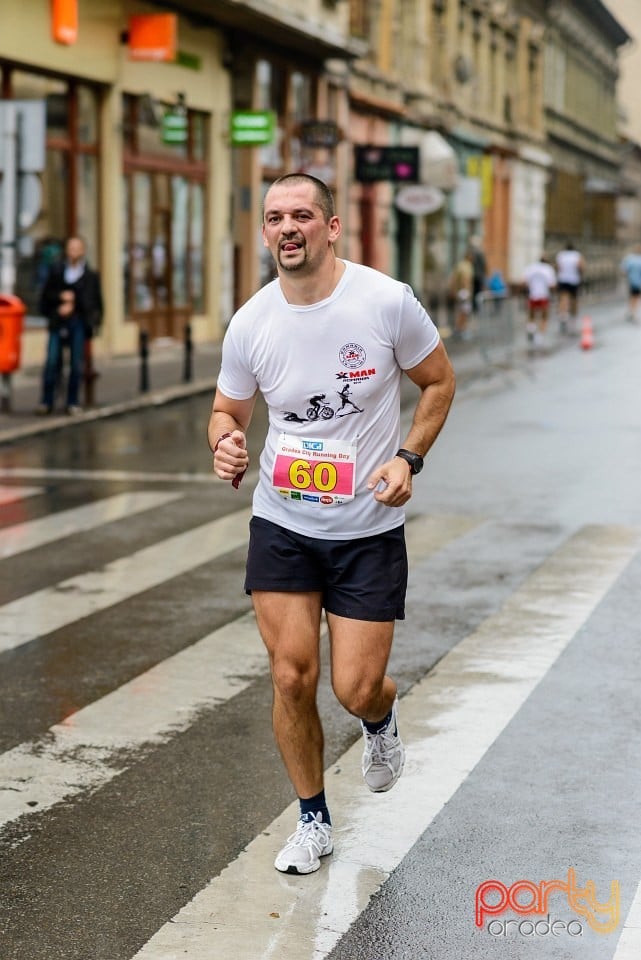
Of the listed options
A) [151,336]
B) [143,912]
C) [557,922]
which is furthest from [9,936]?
[151,336]

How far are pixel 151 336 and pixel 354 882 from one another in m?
22.6

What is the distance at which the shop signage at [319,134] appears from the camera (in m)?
31.7

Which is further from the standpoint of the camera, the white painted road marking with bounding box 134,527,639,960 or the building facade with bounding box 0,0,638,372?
the building facade with bounding box 0,0,638,372

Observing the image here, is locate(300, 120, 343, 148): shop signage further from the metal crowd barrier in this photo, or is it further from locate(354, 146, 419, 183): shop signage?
the metal crowd barrier

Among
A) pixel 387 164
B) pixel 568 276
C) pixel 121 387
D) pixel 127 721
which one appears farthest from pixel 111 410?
pixel 568 276

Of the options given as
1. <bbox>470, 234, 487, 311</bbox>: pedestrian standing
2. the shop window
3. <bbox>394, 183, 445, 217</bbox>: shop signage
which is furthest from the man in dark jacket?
<bbox>394, 183, 445, 217</bbox>: shop signage

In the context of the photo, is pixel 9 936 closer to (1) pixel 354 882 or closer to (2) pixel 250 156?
(1) pixel 354 882

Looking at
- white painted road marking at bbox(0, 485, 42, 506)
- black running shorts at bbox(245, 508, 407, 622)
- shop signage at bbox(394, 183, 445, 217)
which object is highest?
shop signage at bbox(394, 183, 445, 217)

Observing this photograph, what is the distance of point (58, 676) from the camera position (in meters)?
7.04

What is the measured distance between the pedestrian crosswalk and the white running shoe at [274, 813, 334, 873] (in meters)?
0.04

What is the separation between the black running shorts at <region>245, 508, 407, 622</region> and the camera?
4.89m

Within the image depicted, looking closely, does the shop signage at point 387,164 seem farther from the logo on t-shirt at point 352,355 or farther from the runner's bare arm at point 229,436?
the logo on t-shirt at point 352,355

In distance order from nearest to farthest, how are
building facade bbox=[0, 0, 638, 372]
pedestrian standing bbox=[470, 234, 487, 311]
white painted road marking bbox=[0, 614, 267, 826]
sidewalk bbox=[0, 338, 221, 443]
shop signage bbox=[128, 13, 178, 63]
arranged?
white painted road marking bbox=[0, 614, 267, 826], sidewalk bbox=[0, 338, 221, 443], building facade bbox=[0, 0, 638, 372], shop signage bbox=[128, 13, 178, 63], pedestrian standing bbox=[470, 234, 487, 311]

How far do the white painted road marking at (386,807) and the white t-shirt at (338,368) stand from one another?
91cm
